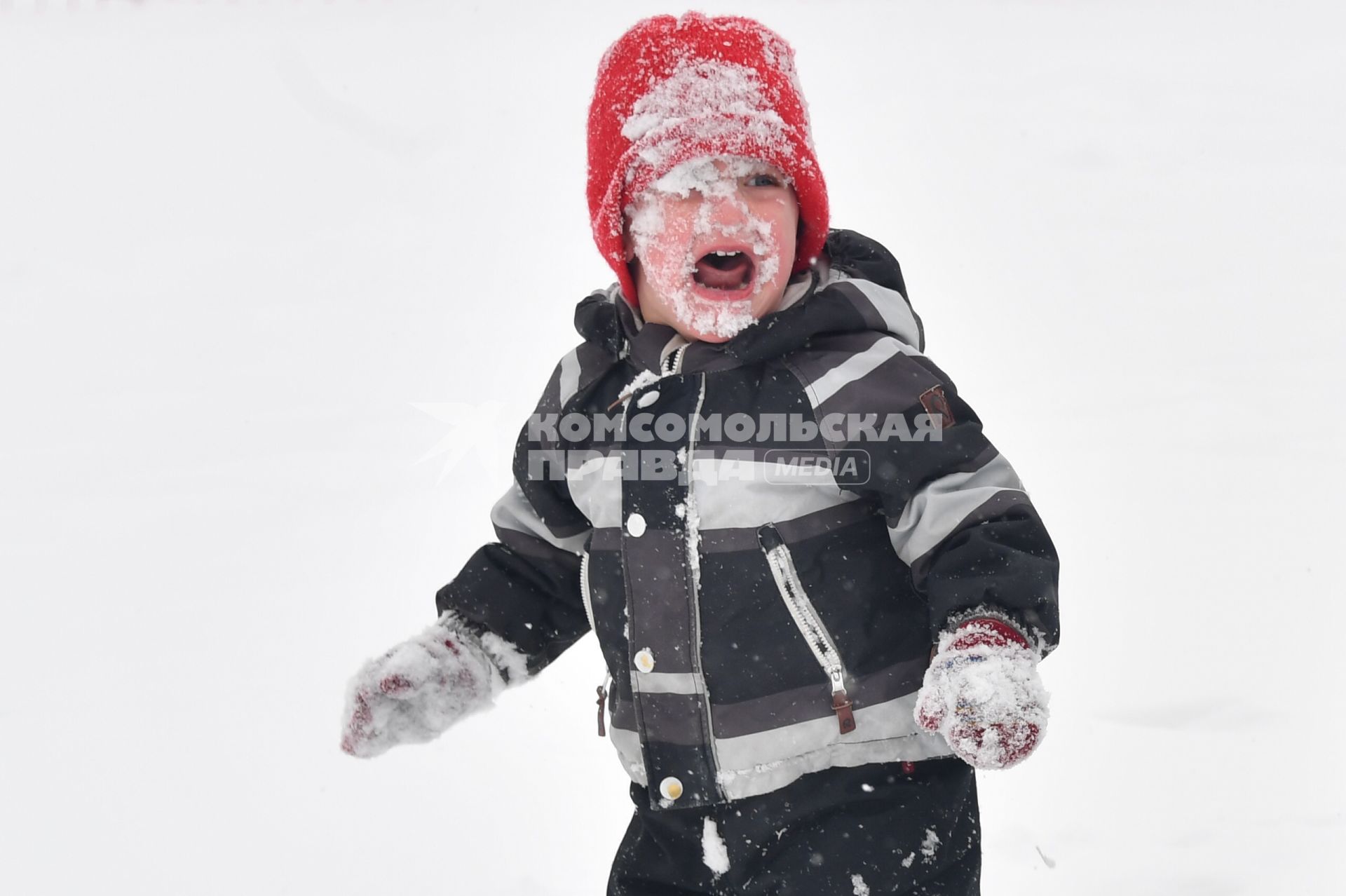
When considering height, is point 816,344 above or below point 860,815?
above

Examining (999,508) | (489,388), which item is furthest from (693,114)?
(489,388)

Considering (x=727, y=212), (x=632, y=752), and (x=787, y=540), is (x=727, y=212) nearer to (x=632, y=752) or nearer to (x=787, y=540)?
(x=787, y=540)

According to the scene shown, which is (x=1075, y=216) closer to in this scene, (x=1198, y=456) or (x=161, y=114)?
(x=1198, y=456)

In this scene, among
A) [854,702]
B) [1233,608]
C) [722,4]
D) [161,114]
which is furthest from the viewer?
[161,114]

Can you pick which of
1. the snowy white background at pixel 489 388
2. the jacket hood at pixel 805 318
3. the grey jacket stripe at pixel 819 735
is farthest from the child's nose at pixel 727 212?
the snowy white background at pixel 489 388

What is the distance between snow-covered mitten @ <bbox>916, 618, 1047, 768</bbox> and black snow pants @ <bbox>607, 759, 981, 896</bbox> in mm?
216

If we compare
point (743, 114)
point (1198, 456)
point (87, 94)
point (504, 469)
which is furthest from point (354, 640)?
point (87, 94)

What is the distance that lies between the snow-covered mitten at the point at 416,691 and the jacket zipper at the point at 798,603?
476 millimetres

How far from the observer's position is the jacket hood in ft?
4.66

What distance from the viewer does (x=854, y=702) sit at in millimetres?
1380

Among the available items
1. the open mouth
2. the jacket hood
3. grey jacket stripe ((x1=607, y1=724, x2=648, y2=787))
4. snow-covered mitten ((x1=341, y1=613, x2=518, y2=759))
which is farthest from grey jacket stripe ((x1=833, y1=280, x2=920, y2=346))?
snow-covered mitten ((x1=341, y1=613, x2=518, y2=759))

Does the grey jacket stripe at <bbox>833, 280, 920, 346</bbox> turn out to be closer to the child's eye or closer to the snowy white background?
the child's eye

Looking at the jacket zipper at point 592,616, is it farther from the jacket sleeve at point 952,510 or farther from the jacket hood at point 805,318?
the jacket sleeve at point 952,510

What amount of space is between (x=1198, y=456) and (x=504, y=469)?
1.76m
